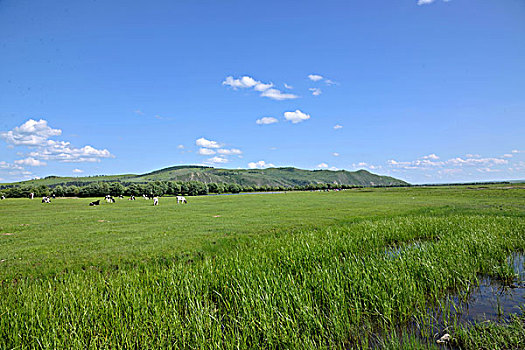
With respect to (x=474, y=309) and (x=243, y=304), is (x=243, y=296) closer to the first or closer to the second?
(x=243, y=304)

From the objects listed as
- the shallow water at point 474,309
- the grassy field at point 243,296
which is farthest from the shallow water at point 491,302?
the grassy field at point 243,296

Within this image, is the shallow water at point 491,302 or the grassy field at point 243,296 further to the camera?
the shallow water at point 491,302

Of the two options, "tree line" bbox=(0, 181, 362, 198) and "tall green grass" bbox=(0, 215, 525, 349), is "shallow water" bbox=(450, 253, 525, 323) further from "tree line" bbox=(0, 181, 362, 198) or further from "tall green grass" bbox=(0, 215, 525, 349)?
"tree line" bbox=(0, 181, 362, 198)

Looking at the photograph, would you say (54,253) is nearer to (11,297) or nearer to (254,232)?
(11,297)

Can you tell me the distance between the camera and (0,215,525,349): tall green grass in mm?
4637

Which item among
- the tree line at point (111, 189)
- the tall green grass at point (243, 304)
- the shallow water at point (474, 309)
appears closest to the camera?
the tall green grass at point (243, 304)

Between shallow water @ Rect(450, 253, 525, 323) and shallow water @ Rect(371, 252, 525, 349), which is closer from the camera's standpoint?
shallow water @ Rect(371, 252, 525, 349)

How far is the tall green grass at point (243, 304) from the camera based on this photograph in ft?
15.2

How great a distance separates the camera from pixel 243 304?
18.5 ft

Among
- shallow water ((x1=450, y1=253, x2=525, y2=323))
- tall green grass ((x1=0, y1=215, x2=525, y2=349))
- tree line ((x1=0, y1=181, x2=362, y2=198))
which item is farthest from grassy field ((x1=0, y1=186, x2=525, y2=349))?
tree line ((x1=0, y1=181, x2=362, y2=198))

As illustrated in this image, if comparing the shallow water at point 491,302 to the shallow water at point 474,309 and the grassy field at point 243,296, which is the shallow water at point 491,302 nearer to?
the shallow water at point 474,309

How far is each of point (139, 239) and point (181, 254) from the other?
15.1 ft

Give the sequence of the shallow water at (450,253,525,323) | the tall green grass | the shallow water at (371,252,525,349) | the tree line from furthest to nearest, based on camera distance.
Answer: the tree line, the shallow water at (450,253,525,323), the shallow water at (371,252,525,349), the tall green grass

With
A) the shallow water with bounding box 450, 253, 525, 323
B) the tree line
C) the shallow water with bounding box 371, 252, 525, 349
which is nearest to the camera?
the shallow water with bounding box 371, 252, 525, 349
